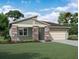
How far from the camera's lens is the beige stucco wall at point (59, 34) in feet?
80.9

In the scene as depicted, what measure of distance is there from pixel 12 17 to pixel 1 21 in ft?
13.1

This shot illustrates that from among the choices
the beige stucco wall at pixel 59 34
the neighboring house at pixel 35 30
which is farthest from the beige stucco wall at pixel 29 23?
the beige stucco wall at pixel 59 34

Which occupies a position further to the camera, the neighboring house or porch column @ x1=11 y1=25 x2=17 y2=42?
the neighboring house

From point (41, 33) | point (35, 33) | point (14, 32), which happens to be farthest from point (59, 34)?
point (14, 32)

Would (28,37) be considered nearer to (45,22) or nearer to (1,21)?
(45,22)

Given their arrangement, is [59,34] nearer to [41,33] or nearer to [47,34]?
[47,34]

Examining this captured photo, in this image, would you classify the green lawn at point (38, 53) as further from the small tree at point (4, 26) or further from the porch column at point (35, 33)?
the small tree at point (4, 26)

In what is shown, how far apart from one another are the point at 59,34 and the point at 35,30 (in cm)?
352

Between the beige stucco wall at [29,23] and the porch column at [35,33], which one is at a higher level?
the beige stucco wall at [29,23]

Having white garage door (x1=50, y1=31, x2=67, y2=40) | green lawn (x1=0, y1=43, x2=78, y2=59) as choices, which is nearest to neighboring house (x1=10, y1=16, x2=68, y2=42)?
white garage door (x1=50, y1=31, x2=67, y2=40)

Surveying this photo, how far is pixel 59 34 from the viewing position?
2498cm

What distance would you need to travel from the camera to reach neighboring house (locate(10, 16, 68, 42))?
75.9ft

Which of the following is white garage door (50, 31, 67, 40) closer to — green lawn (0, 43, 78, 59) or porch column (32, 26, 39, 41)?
porch column (32, 26, 39, 41)

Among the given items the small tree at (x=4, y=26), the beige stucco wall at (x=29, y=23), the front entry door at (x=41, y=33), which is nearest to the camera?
the beige stucco wall at (x=29, y=23)
